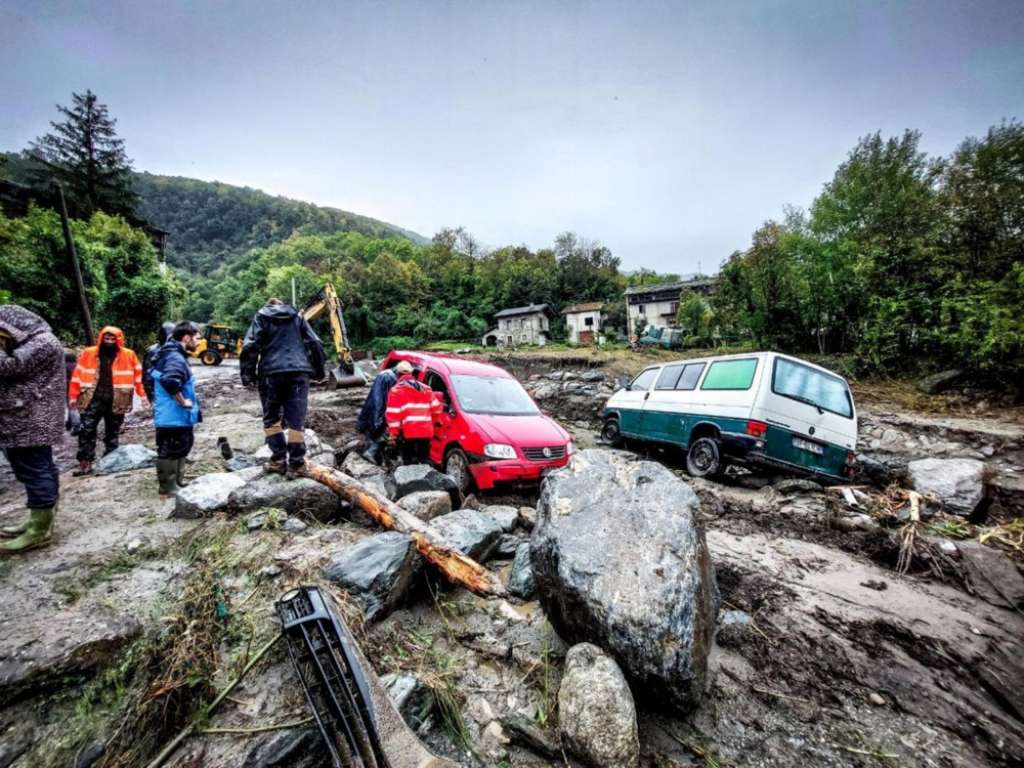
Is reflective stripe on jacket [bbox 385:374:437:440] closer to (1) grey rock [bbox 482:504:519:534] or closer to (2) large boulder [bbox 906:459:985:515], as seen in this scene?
(1) grey rock [bbox 482:504:519:534]

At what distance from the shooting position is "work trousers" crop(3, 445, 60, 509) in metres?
2.78

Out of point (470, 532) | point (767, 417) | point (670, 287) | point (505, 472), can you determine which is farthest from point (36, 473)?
point (670, 287)

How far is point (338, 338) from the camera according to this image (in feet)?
45.0

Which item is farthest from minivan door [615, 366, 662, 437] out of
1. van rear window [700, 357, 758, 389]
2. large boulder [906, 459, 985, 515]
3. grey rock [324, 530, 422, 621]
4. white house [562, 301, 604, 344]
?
white house [562, 301, 604, 344]

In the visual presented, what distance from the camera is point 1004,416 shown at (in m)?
9.30

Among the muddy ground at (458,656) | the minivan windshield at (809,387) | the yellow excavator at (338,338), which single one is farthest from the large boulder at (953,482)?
the yellow excavator at (338,338)

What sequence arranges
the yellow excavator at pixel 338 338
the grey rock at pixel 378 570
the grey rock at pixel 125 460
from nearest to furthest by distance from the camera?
the grey rock at pixel 378 570
the grey rock at pixel 125 460
the yellow excavator at pixel 338 338

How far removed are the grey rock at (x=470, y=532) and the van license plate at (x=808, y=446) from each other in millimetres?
4256

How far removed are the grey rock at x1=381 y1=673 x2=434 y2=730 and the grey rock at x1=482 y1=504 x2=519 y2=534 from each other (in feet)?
6.12

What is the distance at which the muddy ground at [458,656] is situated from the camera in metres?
1.67

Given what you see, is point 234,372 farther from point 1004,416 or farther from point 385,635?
point 1004,416

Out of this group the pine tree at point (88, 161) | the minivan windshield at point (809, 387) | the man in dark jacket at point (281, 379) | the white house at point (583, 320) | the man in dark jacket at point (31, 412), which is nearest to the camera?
the man in dark jacket at point (31, 412)

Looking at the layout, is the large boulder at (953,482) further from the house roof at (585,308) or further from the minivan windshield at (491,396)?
the house roof at (585,308)

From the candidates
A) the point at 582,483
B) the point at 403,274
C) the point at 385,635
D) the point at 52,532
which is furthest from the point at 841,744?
the point at 403,274
